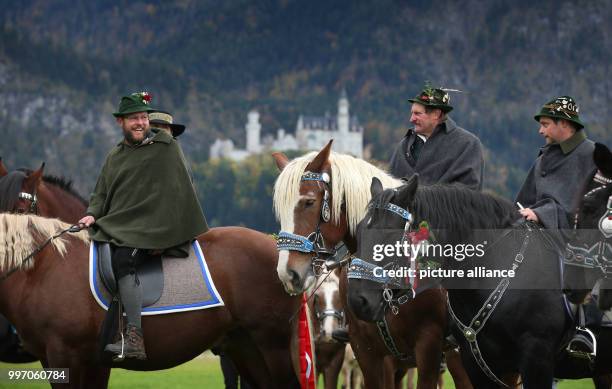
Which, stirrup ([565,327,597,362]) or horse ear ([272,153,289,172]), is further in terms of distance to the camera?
horse ear ([272,153,289,172])

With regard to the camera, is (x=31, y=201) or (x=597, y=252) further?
(x=31, y=201)

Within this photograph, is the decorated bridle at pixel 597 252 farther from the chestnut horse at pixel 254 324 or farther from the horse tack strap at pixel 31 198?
the horse tack strap at pixel 31 198

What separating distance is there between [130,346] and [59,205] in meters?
3.55

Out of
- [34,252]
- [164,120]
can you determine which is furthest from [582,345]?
[164,120]

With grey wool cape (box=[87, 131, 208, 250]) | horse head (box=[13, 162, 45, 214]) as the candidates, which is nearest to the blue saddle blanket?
grey wool cape (box=[87, 131, 208, 250])

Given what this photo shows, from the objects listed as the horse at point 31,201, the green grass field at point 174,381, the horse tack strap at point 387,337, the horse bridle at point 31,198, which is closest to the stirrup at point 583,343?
the horse tack strap at point 387,337

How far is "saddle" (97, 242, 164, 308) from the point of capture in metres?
9.42

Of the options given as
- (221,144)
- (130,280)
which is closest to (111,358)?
(130,280)

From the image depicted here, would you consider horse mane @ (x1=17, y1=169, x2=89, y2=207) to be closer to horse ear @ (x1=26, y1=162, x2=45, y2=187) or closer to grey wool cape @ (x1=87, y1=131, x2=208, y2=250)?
horse ear @ (x1=26, y1=162, x2=45, y2=187)

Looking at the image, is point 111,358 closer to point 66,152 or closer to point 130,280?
point 130,280

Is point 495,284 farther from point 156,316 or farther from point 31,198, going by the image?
point 31,198

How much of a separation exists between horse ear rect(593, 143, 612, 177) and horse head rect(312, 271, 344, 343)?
590cm

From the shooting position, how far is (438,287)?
9.31 m

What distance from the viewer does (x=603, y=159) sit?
7.79 m
